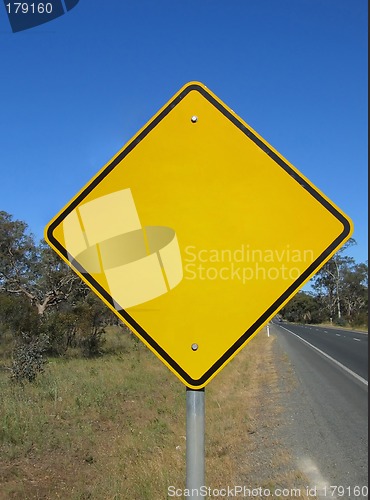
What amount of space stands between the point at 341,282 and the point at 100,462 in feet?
251

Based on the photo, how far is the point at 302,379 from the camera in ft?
36.0

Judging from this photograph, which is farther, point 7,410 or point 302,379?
point 302,379

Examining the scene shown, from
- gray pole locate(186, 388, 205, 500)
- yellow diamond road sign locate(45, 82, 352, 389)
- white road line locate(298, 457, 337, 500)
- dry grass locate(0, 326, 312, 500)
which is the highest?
yellow diamond road sign locate(45, 82, 352, 389)

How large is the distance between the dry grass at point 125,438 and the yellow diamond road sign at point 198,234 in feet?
10.4

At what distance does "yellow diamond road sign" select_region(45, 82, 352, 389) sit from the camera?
1.55 m

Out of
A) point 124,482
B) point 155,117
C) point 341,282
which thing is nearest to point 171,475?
point 124,482

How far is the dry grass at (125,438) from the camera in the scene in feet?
15.3

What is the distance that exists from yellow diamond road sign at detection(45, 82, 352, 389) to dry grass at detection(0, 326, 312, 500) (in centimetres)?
318

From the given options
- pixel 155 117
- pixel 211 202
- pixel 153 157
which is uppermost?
pixel 155 117

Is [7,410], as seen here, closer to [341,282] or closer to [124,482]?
[124,482]

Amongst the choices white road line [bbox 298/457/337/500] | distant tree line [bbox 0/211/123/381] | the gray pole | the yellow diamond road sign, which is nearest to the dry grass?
white road line [bbox 298/457/337/500]

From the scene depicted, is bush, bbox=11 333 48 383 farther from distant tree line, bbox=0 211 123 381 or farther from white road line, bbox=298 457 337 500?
white road line, bbox=298 457 337 500

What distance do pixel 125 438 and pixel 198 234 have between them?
576 centimetres

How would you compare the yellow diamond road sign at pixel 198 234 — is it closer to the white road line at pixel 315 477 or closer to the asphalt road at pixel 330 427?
the white road line at pixel 315 477
